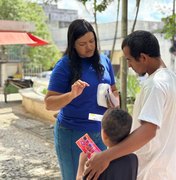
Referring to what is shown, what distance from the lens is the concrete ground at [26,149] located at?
15.5 feet

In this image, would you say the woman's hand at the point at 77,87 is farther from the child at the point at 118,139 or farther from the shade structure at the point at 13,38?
the shade structure at the point at 13,38

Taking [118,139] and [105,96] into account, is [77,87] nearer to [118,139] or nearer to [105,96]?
[105,96]

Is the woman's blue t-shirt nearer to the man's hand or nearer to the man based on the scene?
the man

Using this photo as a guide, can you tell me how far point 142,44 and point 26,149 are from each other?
4.73 meters

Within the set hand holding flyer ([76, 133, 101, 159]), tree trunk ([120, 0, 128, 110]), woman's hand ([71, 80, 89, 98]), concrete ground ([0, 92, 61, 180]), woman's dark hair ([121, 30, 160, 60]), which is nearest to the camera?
woman's dark hair ([121, 30, 160, 60])

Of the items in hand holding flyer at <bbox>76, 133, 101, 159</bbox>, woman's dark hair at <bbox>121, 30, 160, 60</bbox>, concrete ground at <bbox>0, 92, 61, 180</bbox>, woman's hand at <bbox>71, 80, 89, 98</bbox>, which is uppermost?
woman's dark hair at <bbox>121, 30, 160, 60</bbox>

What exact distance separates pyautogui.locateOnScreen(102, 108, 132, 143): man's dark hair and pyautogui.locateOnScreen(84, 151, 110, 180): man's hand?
3.9 inches

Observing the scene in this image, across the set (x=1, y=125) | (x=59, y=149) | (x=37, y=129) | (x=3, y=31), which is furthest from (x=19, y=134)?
(x=59, y=149)

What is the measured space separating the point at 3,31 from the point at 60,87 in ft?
4.86

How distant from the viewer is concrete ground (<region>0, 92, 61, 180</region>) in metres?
4.71

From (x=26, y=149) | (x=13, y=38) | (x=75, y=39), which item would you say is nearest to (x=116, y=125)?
(x=75, y=39)

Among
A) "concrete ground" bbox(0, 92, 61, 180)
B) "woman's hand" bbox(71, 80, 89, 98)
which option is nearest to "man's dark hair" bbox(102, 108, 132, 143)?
"woman's hand" bbox(71, 80, 89, 98)

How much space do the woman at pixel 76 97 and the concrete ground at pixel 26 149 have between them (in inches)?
85.3

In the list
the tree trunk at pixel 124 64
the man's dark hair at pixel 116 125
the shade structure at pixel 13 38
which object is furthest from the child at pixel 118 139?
the tree trunk at pixel 124 64
